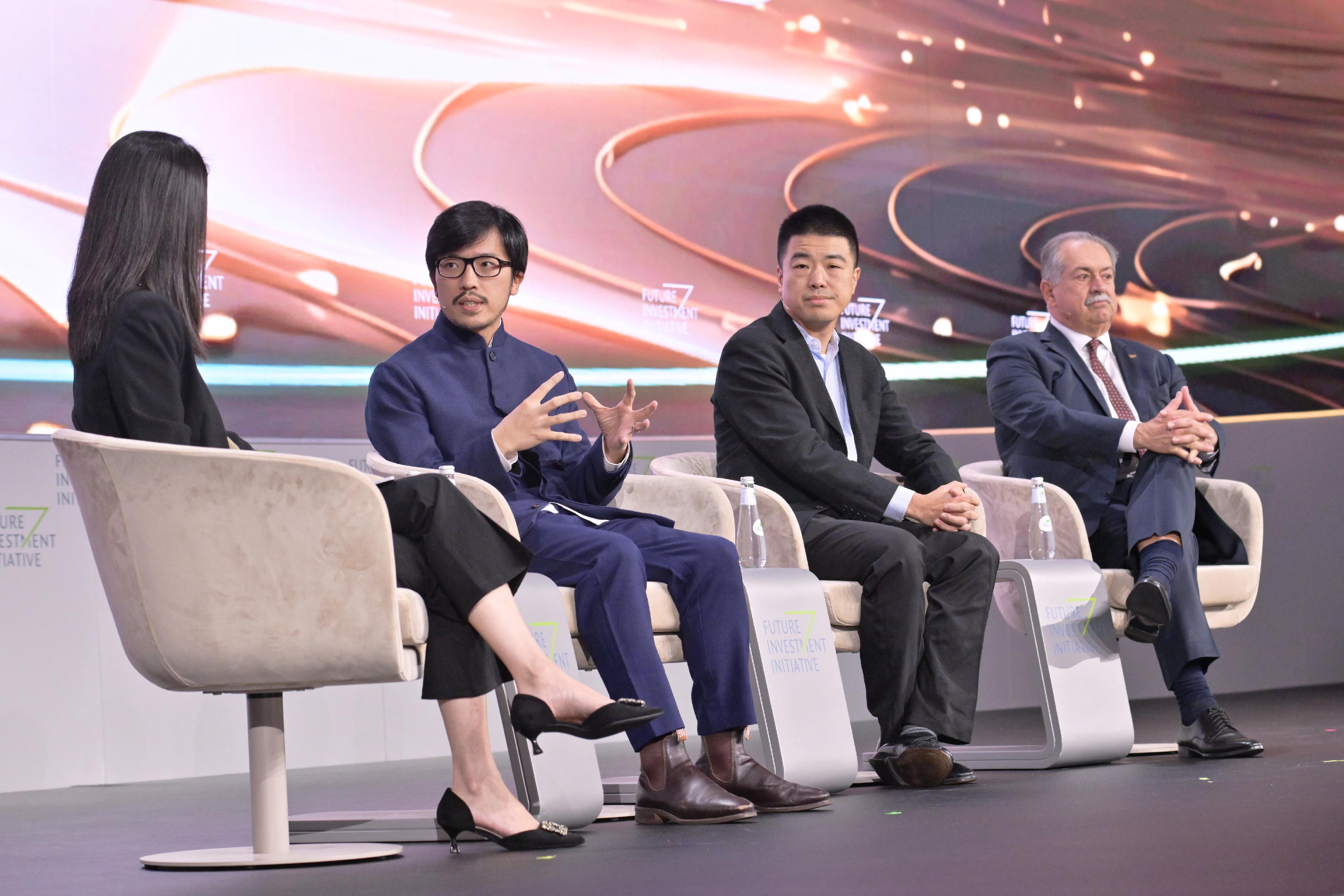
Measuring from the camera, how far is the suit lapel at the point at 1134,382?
4270mm

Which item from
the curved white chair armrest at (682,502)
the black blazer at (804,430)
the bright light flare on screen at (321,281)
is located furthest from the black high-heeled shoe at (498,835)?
the bright light flare on screen at (321,281)

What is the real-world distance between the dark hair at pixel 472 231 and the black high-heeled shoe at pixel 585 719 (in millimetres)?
1157

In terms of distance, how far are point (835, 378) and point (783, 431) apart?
→ 33 centimetres

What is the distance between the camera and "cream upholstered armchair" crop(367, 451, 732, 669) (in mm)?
2777

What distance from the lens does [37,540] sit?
4.18 metres

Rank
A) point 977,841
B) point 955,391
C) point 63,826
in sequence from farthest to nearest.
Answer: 1. point 955,391
2. point 63,826
3. point 977,841

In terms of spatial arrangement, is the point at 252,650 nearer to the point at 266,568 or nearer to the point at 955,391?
the point at 266,568

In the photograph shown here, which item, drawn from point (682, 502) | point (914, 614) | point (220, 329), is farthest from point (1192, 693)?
point (220, 329)

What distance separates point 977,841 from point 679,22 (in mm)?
3743

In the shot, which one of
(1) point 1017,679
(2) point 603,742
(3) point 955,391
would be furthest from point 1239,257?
(2) point 603,742

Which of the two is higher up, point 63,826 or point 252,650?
point 252,650

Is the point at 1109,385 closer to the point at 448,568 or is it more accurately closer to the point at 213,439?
the point at 448,568

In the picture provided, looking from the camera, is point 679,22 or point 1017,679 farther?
point 1017,679

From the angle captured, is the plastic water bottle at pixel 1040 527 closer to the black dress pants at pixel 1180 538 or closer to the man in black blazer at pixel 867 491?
the black dress pants at pixel 1180 538
